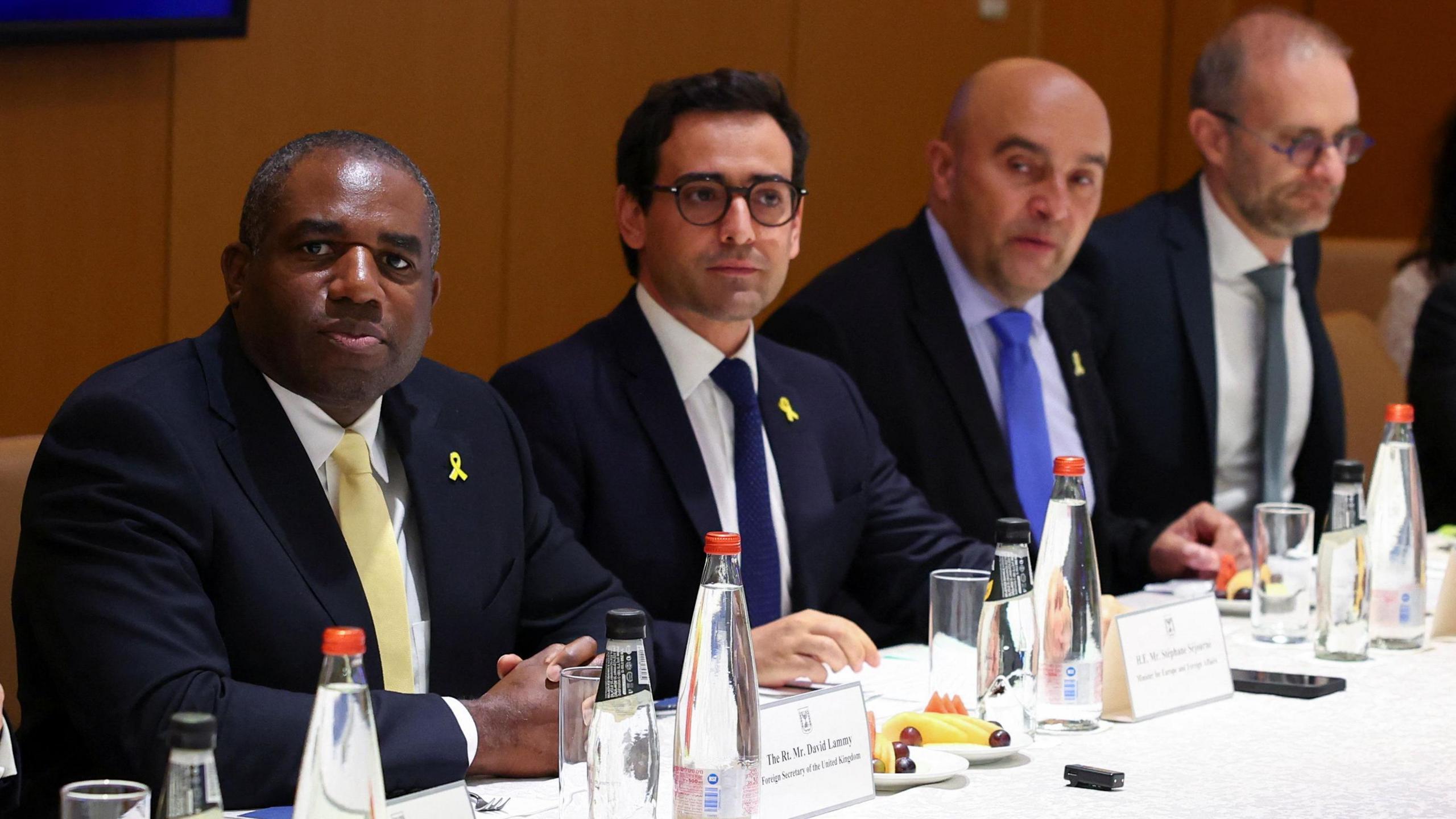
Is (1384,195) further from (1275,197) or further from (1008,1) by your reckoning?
(1275,197)

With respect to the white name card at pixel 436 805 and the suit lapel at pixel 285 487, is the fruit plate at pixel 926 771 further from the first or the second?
the suit lapel at pixel 285 487

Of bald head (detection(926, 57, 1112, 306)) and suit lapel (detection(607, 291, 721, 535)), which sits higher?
bald head (detection(926, 57, 1112, 306))

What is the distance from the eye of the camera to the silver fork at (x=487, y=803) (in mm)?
1672

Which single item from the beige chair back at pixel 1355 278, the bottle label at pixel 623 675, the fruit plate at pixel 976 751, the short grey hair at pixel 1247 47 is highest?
the short grey hair at pixel 1247 47

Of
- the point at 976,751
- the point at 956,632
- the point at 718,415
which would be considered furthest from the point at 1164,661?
the point at 718,415

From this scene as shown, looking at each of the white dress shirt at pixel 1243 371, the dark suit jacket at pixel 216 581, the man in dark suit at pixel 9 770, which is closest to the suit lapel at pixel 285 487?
the dark suit jacket at pixel 216 581

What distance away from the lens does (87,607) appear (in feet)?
5.78

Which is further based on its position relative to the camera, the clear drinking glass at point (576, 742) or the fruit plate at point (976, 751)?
the fruit plate at point (976, 751)

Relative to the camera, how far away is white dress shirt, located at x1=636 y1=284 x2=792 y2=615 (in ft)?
9.07

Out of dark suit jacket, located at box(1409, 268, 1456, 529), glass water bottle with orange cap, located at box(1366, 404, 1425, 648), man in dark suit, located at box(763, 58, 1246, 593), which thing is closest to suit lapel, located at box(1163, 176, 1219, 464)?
man in dark suit, located at box(763, 58, 1246, 593)

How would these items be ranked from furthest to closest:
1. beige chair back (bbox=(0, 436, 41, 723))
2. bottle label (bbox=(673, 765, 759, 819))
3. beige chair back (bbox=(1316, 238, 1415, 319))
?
beige chair back (bbox=(1316, 238, 1415, 319)) < beige chair back (bbox=(0, 436, 41, 723)) < bottle label (bbox=(673, 765, 759, 819))

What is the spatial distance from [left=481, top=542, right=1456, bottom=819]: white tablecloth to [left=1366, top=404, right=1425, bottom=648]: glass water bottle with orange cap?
0.14m

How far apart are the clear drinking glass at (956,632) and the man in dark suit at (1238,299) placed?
1.82m

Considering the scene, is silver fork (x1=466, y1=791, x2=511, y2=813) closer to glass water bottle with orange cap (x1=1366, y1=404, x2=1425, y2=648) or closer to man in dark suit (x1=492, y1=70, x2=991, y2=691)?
man in dark suit (x1=492, y1=70, x2=991, y2=691)
